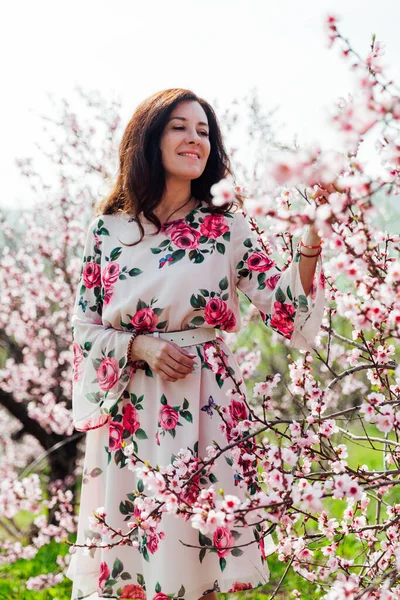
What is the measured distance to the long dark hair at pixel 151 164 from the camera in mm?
2254

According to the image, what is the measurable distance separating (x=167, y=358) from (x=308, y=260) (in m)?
0.49

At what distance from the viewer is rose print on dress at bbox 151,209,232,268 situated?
208cm

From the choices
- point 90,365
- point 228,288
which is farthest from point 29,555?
point 228,288

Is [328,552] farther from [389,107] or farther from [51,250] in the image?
[51,250]

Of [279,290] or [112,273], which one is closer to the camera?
[279,290]

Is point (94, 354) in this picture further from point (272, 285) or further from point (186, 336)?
point (272, 285)

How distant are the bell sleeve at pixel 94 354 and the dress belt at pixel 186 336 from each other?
0.10m

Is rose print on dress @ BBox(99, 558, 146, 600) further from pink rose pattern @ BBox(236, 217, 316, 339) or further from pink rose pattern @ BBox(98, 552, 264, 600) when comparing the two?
pink rose pattern @ BBox(236, 217, 316, 339)

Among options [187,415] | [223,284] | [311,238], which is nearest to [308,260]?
[311,238]

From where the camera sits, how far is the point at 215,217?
2168mm

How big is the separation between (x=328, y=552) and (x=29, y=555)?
8.95ft

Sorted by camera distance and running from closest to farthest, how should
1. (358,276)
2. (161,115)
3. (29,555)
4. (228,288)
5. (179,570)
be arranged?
(358,276) < (179,570) < (228,288) < (161,115) < (29,555)

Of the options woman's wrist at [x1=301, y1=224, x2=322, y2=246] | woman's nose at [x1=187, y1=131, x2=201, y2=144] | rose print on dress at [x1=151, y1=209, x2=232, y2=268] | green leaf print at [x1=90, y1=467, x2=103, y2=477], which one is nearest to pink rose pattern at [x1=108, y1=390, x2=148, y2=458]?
green leaf print at [x1=90, y1=467, x2=103, y2=477]

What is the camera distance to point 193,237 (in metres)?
2.12
